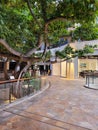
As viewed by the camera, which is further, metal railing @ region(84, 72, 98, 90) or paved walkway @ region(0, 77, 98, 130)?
metal railing @ region(84, 72, 98, 90)

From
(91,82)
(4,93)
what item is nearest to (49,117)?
(4,93)

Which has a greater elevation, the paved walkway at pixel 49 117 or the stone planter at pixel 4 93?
the stone planter at pixel 4 93

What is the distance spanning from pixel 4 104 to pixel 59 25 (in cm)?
392

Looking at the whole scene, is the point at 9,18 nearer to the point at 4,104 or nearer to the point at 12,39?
the point at 12,39

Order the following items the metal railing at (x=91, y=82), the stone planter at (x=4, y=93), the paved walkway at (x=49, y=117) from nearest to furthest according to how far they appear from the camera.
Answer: the paved walkway at (x=49, y=117)
the stone planter at (x=4, y=93)
the metal railing at (x=91, y=82)

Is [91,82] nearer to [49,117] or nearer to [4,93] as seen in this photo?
[4,93]

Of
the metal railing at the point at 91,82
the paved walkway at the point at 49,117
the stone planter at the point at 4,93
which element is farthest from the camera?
the metal railing at the point at 91,82

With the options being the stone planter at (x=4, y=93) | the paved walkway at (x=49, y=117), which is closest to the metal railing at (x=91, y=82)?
the paved walkway at (x=49, y=117)

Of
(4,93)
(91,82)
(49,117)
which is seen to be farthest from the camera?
(91,82)

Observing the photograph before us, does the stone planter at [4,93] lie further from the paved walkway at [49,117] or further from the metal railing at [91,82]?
the metal railing at [91,82]

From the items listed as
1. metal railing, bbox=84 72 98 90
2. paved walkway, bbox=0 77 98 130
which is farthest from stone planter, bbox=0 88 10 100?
metal railing, bbox=84 72 98 90

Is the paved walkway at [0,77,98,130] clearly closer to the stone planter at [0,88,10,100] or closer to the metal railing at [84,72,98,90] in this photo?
the stone planter at [0,88,10,100]

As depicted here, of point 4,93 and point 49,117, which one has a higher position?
point 4,93

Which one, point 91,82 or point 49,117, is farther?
point 91,82
